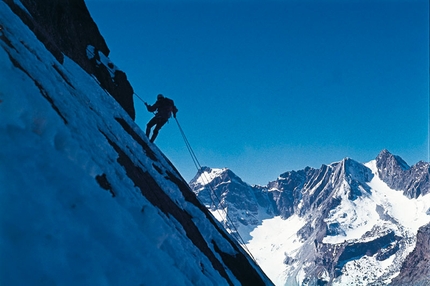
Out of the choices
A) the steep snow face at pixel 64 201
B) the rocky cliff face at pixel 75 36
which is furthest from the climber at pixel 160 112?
the steep snow face at pixel 64 201

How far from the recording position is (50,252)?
495 centimetres

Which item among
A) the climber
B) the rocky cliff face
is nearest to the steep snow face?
the rocky cliff face

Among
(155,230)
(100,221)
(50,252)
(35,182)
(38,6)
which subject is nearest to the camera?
(50,252)

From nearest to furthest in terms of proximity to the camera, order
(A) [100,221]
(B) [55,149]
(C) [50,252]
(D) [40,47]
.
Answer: (C) [50,252] < (A) [100,221] < (B) [55,149] < (D) [40,47]

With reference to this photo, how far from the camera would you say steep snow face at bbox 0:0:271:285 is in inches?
195

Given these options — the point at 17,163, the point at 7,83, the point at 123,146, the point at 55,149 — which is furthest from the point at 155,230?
the point at 123,146

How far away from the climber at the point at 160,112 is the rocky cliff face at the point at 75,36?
3764 mm

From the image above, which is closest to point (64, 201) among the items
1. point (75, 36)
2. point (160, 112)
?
point (160, 112)

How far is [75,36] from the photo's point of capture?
22.1m

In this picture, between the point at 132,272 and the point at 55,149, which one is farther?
the point at 55,149

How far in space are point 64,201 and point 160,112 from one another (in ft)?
52.8

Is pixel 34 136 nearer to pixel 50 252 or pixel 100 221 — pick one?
pixel 100 221

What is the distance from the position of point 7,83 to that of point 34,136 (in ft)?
4.69

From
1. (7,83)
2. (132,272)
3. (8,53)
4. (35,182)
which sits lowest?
(132,272)
